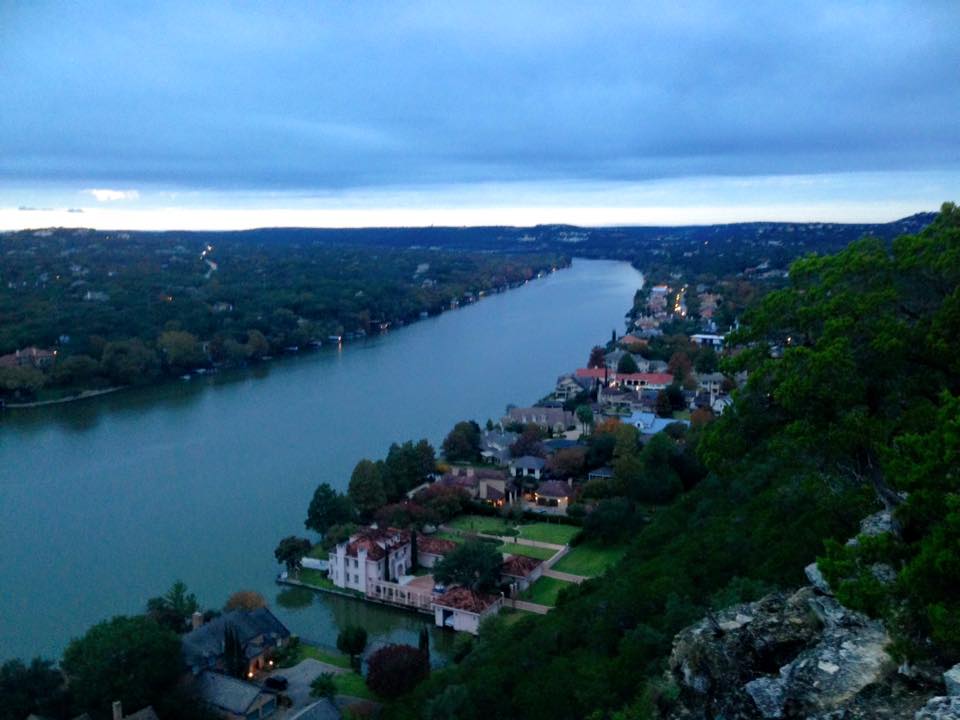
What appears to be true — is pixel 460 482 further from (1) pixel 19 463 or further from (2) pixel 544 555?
(1) pixel 19 463

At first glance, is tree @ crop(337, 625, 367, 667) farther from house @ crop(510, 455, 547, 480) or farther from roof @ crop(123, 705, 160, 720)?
house @ crop(510, 455, 547, 480)

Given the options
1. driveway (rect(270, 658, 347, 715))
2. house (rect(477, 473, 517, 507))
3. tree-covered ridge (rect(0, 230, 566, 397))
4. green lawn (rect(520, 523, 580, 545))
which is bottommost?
green lawn (rect(520, 523, 580, 545))

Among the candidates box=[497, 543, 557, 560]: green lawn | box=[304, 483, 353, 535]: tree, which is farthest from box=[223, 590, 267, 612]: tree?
box=[497, 543, 557, 560]: green lawn

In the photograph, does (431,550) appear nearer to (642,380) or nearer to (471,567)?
(471,567)

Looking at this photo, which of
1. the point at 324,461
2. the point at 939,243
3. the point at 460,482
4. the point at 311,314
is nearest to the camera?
the point at 939,243

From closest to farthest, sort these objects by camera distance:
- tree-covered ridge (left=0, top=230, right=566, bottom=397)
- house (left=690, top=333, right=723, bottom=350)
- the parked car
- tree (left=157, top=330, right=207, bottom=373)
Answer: the parked car < tree-covered ridge (left=0, top=230, right=566, bottom=397) < tree (left=157, top=330, right=207, bottom=373) < house (left=690, top=333, right=723, bottom=350)

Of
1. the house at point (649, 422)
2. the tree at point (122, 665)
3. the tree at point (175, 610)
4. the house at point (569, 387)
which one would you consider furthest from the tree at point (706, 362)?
the tree at point (122, 665)

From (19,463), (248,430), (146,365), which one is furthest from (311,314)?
(19,463)
